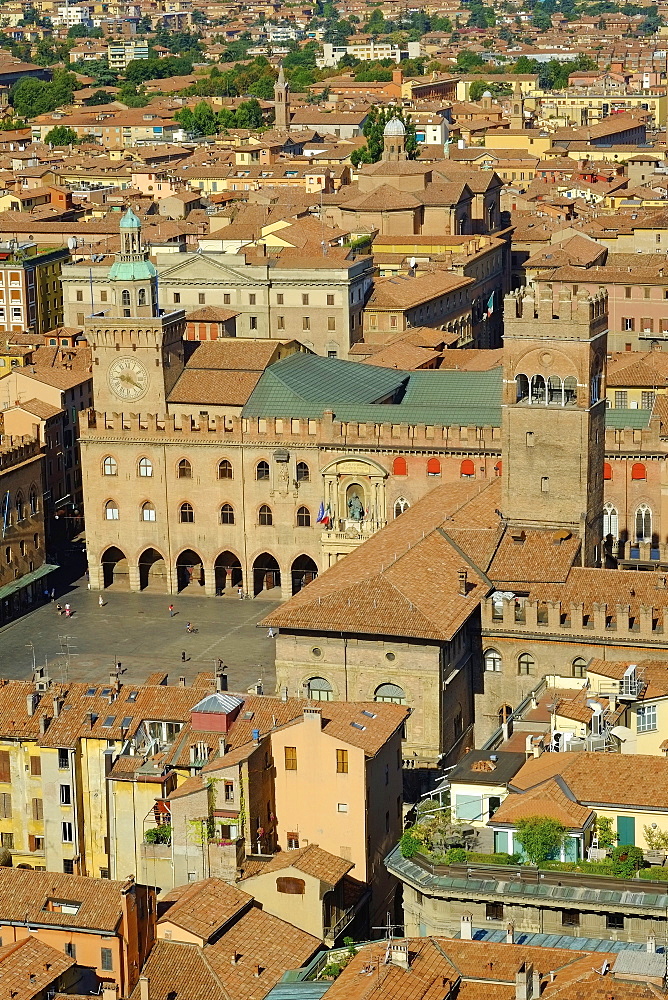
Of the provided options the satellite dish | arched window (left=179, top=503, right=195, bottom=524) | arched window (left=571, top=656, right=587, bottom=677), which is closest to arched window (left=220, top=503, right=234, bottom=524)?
arched window (left=179, top=503, right=195, bottom=524)

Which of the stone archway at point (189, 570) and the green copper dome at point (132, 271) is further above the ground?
the green copper dome at point (132, 271)

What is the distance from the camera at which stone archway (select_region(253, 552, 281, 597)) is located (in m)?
98.4

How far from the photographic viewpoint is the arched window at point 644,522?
297ft

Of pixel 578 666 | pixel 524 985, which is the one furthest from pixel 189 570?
pixel 524 985

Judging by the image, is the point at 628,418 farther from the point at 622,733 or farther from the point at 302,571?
the point at 622,733

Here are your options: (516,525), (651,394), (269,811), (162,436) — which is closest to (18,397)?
(162,436)

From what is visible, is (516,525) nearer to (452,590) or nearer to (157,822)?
(452,590)

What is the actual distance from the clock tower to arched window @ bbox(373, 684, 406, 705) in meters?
32.2

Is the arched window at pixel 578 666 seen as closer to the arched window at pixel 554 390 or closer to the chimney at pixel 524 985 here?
the arched window at pixel 554 390

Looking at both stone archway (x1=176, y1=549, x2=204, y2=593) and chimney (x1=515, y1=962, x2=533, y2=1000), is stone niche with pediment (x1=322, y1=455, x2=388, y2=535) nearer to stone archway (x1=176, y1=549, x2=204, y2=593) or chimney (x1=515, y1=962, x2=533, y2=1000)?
stone archway (x1=176, y1=549, x2=204, y2=593)

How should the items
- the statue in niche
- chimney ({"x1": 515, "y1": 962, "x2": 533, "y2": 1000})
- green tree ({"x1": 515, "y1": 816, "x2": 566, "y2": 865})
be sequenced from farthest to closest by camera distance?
the statue in niche → green tree ({"x1": 515, "y1": 816, "x2": 566, "y2": 865}) → chimney ({"x1": 515, "y1": 962, "x2": 533, "y2": 1000})

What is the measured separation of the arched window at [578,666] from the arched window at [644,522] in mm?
19073

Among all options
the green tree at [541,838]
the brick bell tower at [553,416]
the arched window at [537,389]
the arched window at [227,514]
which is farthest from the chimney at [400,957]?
the arched window at [227,514]

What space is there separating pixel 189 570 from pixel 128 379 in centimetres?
915
